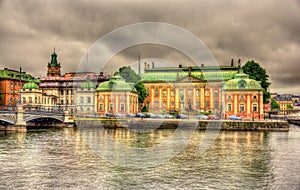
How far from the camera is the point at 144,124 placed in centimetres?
8088

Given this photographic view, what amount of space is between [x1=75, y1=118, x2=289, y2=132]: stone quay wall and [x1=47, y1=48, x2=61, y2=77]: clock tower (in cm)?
8321

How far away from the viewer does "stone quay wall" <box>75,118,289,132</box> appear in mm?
72812

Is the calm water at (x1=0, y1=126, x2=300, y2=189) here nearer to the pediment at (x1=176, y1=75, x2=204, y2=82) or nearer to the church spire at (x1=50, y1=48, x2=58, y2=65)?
the pediment at (x1=176, y1=75, x2=204, y2=82)

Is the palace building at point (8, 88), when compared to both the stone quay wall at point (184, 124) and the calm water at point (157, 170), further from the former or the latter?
the calm water at point (157, 170)

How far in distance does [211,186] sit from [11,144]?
29.1 metres

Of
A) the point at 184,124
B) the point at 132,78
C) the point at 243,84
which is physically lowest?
the point at 184,124

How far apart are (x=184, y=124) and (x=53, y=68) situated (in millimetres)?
98430

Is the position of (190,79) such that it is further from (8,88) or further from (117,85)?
(8,88)

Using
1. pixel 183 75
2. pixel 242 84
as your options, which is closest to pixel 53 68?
pixel 183 75

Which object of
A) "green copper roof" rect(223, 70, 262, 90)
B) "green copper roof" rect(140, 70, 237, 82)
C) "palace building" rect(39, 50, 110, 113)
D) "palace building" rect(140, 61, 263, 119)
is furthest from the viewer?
"palace building" rect(39, 50, 110, 113)

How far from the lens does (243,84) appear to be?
310 feet

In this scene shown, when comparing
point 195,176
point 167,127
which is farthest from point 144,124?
point 195,176

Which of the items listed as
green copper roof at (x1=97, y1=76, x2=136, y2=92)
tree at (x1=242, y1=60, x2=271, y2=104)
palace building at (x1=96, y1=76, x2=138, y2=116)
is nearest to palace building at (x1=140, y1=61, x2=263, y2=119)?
tree at (x1=242, y1=60, x2=271, y2=104)

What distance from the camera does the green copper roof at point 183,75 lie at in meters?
124
